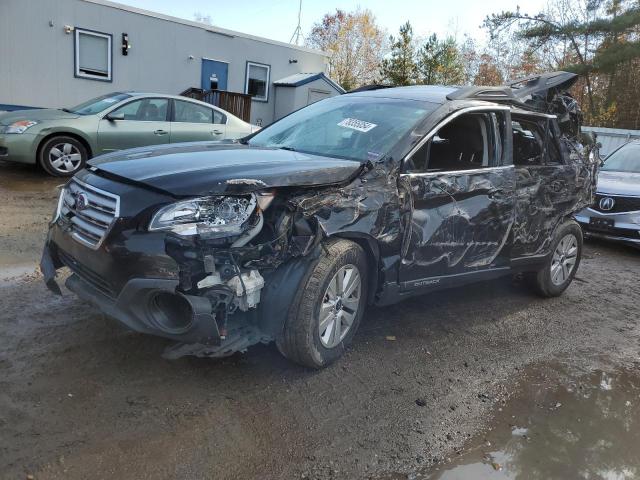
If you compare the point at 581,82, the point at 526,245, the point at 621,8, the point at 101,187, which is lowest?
the point at 526,245

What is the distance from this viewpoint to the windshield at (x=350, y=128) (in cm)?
379

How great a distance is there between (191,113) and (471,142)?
6.65 meters

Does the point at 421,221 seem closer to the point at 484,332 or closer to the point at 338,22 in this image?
the point at 484,332

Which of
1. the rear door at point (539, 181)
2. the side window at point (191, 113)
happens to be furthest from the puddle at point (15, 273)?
the side window at point (191, 113)

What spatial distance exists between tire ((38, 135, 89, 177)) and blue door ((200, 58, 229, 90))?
24.7 feet

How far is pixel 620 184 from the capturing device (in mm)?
7930

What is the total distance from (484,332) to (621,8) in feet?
86.4

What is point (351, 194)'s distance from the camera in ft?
10.8

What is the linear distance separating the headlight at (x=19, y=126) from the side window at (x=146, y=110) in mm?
1284

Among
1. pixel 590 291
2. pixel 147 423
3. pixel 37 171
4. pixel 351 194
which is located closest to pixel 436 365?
pixel 351 194

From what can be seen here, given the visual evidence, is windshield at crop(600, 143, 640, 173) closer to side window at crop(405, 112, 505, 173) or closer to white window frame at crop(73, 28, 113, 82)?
side window at crop(405, 112, 505, 173)

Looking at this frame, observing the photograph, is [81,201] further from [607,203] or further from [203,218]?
[607,203]

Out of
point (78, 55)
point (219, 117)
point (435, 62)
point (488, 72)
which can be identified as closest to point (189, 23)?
point (78, 55)

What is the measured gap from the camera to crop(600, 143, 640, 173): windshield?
8.86 meters
